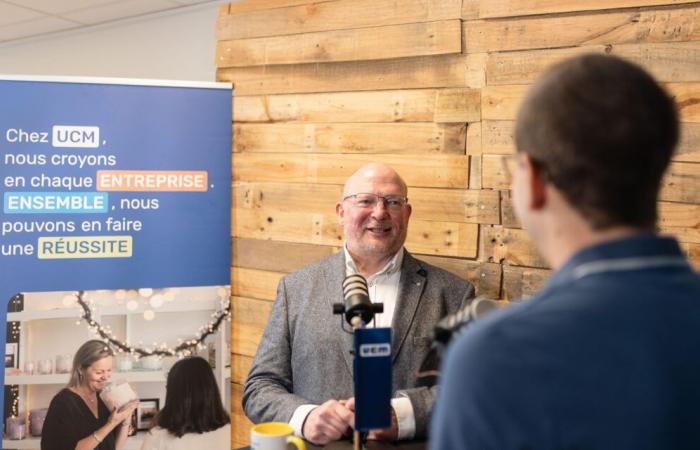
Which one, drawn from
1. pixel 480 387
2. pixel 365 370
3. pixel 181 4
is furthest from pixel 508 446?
pixel 181 4

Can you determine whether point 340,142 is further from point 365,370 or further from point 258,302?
point 365,370

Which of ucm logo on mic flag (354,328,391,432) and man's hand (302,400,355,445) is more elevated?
ucm logo on mic flag (354,328,391,432)

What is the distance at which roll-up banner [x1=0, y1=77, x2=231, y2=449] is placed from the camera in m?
2.84

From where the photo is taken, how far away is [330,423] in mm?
1904

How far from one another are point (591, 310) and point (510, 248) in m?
1.88

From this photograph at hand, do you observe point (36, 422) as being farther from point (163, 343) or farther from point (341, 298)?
point (341, 298)

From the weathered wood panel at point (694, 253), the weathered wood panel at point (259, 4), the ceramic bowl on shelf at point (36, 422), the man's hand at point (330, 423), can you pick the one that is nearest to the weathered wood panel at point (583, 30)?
the weathered wood panel at point (694, 253)

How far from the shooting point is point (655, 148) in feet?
2.73

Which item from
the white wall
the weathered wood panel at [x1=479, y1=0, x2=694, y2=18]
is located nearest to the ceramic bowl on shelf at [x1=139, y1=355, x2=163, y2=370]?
the weathered wood panel at [x1=479, y1=0, x2=694, y2=18]

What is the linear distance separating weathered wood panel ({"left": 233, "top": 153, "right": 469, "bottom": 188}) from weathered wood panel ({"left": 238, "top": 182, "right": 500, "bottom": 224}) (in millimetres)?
31

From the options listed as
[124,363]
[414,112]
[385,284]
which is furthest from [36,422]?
[414,112]

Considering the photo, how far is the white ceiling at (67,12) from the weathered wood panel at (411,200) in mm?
1940

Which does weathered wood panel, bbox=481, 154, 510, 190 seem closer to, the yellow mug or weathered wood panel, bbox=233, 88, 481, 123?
weathered wood panel, bbox=233, 88, 481, 123

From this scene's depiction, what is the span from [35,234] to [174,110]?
77cm
